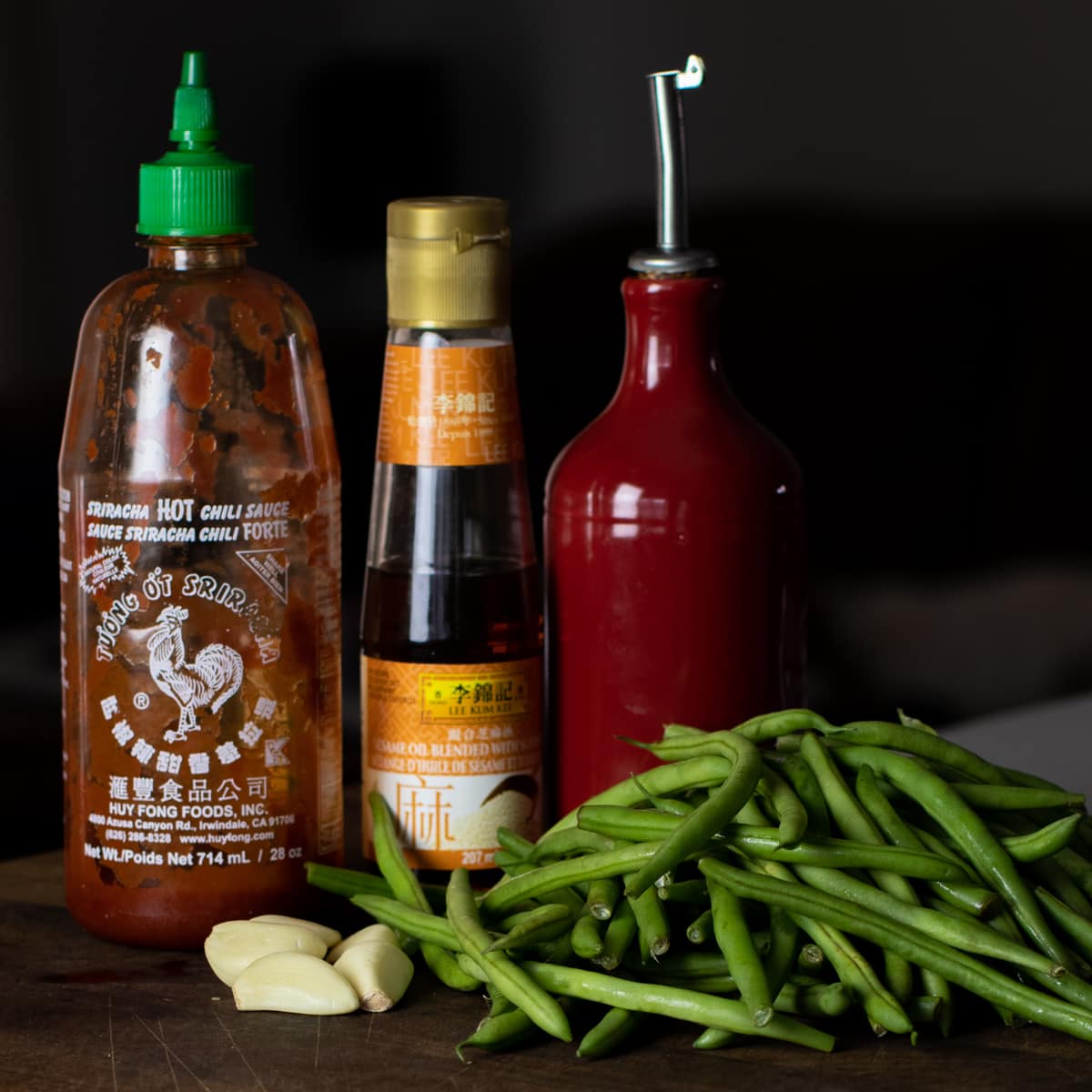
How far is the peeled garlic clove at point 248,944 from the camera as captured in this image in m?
0.81

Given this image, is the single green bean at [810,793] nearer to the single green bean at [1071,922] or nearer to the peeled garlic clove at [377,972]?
the single green bean at [1071,922]

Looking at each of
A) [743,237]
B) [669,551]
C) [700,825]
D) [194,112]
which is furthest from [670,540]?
[743,237]

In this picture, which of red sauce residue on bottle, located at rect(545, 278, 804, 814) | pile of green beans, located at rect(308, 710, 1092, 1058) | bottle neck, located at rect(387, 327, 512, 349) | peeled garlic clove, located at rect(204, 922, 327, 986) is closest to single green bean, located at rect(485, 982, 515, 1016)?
pile of green beans, located at rect(308, 710, 1092, 1058)

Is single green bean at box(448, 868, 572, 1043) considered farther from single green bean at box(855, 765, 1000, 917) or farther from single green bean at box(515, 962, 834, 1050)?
single green bean at box(855, 765, 1000, 917)

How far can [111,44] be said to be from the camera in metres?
1.20

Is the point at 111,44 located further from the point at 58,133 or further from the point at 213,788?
the point at 213,788

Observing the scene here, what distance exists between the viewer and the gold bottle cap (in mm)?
901

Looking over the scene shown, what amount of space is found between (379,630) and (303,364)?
0.15 metres

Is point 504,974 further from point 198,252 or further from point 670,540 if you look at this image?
point 198,252

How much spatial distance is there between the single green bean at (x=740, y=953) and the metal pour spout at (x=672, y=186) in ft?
1.16

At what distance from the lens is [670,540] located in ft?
2.99

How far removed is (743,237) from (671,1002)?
0.75 meters

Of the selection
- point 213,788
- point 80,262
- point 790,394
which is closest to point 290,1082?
point 213,788

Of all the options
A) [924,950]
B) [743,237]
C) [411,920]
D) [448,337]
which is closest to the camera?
[924,950]
